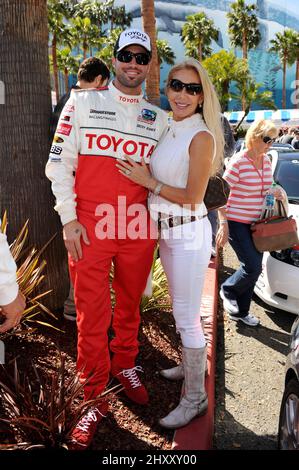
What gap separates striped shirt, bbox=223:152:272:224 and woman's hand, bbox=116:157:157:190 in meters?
1.87

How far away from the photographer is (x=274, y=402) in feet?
10.7

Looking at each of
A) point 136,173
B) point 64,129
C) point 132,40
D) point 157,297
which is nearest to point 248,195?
point 157,297

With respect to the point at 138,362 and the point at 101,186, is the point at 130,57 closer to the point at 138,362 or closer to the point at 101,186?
the point at 101,186

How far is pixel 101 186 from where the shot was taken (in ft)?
8.28

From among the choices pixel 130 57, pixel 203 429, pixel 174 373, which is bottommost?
pixel 203 429

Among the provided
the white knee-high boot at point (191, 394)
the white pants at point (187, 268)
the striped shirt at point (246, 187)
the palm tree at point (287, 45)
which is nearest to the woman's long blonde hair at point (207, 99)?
the white pants at point (187, 268)

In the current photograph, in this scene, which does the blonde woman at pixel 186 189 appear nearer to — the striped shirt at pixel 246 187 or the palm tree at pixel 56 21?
the striped shirt at pixel 246 187

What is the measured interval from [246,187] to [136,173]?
6.41 feet

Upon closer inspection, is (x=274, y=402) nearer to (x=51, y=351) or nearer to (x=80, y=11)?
(x=51, y=351)

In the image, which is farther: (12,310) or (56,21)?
(56,21)

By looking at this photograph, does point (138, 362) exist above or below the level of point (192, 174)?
below

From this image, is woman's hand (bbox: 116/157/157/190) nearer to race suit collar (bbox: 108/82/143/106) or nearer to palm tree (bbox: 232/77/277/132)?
race suit collar (bbox: 108/82/143/106)

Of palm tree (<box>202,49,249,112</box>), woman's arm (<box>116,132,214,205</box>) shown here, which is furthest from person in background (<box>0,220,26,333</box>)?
palm tree (<box>202,49,249,112</box>)

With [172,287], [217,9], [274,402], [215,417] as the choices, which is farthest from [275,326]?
[217,9]
